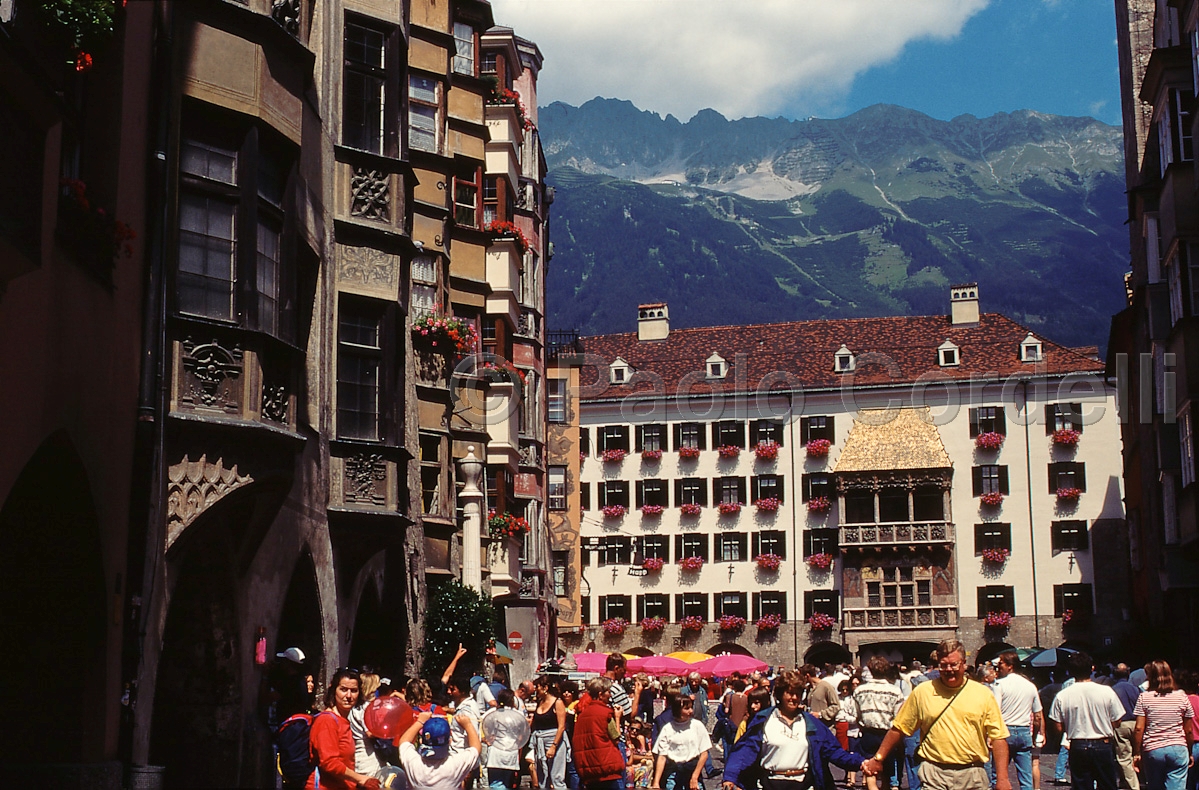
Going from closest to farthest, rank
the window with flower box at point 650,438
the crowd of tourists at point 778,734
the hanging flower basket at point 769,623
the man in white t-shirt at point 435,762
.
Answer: the man in white t-shirt at point 435,762 < the crowd of tourists at point 778,734 < the hanging flower basket at point 769,623 < the window with flower box at point 650,438

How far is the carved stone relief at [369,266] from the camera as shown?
2142 centimetres

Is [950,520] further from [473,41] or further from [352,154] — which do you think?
[352,154]

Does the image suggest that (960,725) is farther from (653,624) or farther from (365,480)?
(653,624)

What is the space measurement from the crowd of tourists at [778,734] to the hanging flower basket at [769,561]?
50249 mm

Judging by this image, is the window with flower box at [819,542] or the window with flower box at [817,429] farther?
the window with flower box at [817,429]

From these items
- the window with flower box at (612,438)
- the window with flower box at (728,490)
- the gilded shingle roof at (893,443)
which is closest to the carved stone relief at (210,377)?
the gilded shingle roof at (893,443)

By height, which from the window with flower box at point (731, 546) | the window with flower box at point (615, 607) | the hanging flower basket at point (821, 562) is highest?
the window with flower box at point (731, 546)

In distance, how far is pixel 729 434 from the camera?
78562mm

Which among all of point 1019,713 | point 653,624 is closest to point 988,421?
point 653,624

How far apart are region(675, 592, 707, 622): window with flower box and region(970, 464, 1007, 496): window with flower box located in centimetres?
1415

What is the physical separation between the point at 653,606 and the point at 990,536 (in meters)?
16.6

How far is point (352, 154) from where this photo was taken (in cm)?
2145

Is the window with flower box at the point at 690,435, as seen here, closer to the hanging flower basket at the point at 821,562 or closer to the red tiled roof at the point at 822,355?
the red tiled roof at the point at 822,355

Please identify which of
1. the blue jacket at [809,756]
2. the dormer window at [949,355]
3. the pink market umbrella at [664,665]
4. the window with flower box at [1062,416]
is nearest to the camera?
the blue jacket at [809,756]
